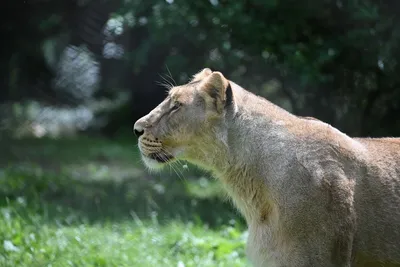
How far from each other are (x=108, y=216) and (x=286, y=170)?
3.32 meters

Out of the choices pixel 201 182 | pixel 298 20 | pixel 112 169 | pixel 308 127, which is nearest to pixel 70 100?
pixel 112 169

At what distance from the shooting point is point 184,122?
452 centimetres

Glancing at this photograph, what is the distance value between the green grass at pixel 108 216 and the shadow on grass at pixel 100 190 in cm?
1

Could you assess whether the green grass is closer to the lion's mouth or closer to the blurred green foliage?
the lion's mouth

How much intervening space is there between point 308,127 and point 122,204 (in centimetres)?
385

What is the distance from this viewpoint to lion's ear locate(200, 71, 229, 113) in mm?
4406

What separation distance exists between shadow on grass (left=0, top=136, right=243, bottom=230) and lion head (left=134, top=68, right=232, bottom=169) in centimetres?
228

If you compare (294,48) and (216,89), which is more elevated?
(216,89)

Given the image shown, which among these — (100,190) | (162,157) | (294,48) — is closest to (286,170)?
(162,157)

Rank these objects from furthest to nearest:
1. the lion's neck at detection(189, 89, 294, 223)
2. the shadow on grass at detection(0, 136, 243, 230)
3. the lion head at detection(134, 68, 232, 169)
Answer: the shadow on grass at detection(0, 136, 243, 230) → the lion head at detection(134, 68, 232, 169) → the lion's neck at detection(189, 89, 294, 223)

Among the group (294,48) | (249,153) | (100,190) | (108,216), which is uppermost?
(249,153)

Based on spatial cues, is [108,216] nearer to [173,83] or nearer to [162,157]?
[173,83]

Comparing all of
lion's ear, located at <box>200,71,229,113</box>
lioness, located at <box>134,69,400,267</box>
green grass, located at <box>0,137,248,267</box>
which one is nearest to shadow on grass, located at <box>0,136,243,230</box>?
green grass, located at <box>0,137,248,267</box>

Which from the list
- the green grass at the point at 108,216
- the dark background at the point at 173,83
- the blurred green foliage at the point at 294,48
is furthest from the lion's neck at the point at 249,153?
the blurred green foliage at the point at 294,48
